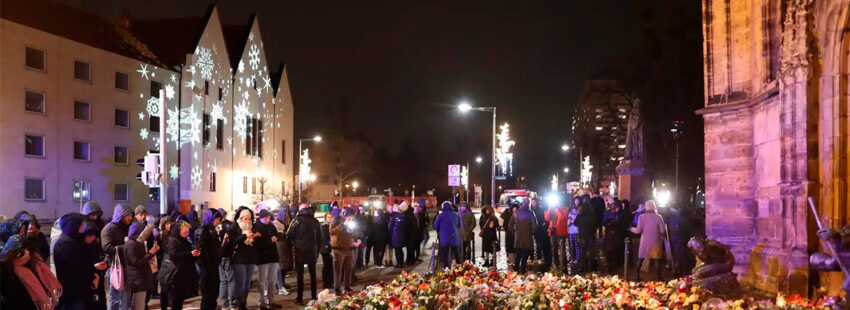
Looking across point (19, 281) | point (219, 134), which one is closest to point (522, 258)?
point (19, 281)

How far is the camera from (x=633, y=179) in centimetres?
2695

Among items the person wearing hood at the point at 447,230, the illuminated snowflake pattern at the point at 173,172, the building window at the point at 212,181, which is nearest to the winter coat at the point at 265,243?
the person wearing hood at the point at 447,230

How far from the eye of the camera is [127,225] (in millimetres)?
11016

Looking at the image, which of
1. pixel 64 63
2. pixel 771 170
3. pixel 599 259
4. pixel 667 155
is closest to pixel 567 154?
pixel 667 155

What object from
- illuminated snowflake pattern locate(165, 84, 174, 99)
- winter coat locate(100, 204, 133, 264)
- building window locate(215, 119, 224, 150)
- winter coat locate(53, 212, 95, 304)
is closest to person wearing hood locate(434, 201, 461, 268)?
winter coat locate(100, 204, 133, 264)

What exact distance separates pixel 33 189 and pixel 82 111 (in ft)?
18.4

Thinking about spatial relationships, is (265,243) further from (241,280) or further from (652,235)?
(652,235)

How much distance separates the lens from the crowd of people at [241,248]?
8719mm

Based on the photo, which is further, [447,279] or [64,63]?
[64,63]

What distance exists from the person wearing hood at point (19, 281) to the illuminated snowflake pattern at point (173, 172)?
39180mm

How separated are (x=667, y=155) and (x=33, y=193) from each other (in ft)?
104

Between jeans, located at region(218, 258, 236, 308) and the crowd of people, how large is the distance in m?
0.02

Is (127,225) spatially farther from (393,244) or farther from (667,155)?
(667,155)

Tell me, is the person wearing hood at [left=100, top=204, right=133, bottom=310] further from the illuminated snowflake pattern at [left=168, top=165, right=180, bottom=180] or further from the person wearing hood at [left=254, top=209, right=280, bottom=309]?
the illuminated snowflake pattern at [left=168, top=165, right=180, bottom=180]
